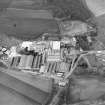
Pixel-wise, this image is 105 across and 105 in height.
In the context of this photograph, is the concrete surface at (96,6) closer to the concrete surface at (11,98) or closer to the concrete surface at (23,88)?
the concrete surface at (23,88)

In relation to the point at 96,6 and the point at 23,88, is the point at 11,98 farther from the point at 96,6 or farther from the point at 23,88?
the point at 96,6

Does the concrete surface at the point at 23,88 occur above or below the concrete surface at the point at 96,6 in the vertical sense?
below

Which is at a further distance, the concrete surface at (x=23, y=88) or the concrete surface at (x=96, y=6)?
the concrete surface at (x=96, y=6)

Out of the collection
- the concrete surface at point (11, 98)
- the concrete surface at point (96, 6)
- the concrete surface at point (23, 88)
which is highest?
the concrete surface at point (96, 6)

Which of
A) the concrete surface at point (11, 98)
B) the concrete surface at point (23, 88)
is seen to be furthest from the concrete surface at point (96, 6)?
the concrete surface at point (11, 98)

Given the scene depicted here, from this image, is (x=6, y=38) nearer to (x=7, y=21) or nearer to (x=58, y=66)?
(x=7, y=21)

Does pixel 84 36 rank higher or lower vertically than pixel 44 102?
higher

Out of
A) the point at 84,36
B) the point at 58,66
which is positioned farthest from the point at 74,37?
the point at 58,66

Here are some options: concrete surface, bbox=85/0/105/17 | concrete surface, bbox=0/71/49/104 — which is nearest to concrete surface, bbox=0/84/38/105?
concrete surface, bbox=0/71/49/104
